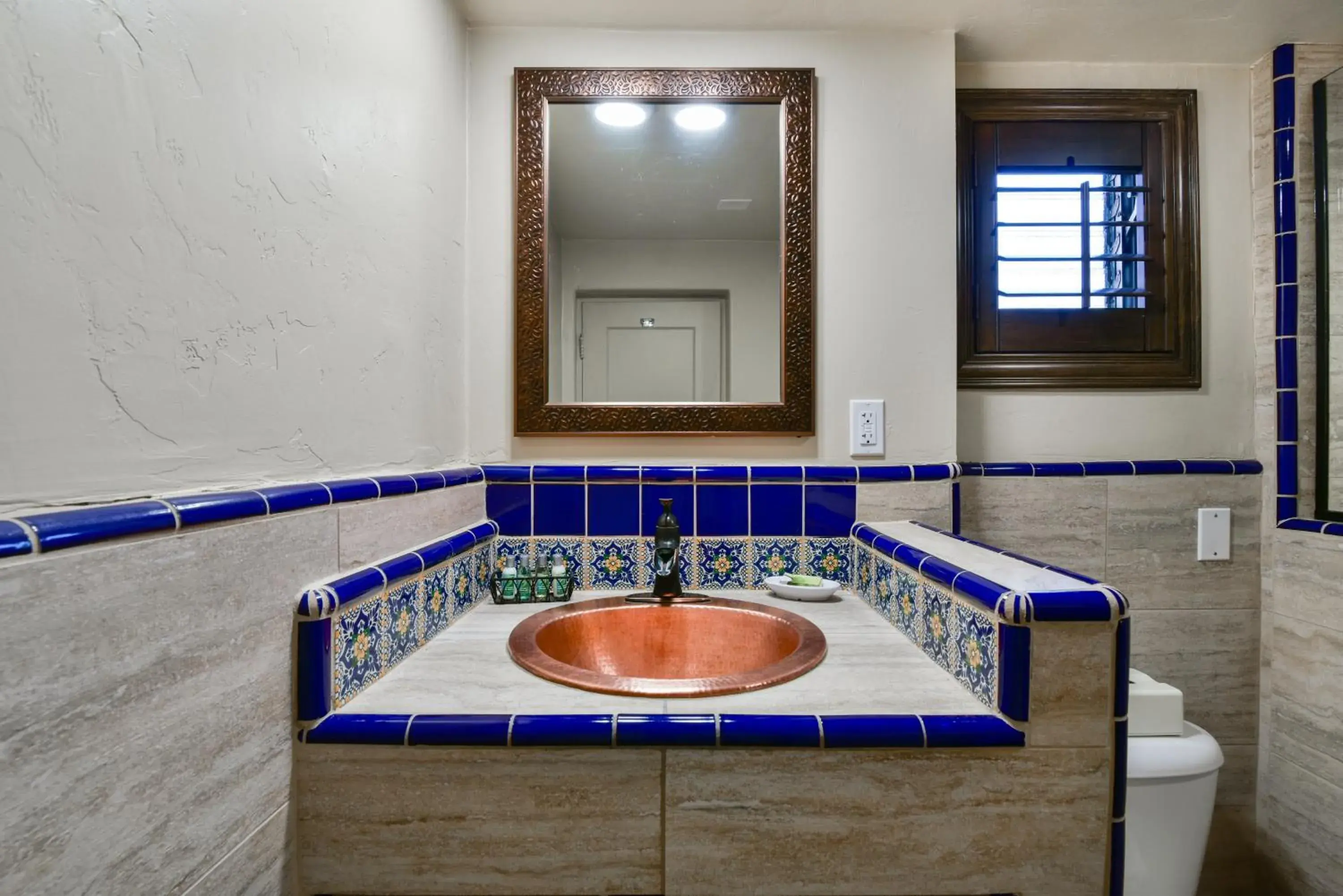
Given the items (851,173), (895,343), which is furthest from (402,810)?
(851,173)

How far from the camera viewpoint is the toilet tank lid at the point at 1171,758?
1.10 meters

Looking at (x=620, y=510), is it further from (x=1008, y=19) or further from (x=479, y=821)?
(x=1008, y=19)

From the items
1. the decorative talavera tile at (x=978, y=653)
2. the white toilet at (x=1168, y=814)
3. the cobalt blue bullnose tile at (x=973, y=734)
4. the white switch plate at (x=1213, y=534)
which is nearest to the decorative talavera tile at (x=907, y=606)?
the decorative talavera tile at (x=978, y=653)

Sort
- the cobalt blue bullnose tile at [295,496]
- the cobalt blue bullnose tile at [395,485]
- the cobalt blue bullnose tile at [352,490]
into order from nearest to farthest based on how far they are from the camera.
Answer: the cobalt blue bullnose tile at [295,496] → the cobalt blue bullnose tile at [352,490] → the cobalt blue bullnose tile at [395,485]

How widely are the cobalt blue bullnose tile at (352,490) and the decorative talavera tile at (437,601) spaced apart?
0.19 metres

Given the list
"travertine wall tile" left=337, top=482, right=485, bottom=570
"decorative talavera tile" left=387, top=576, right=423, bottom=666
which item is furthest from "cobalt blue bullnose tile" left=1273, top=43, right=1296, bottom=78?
"decorative talavera tile" left=387, top=576, right=423, bottom=666

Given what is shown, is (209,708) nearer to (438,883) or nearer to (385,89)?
(438,883)

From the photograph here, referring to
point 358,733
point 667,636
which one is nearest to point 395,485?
point 358,733

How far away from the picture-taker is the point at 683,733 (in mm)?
714

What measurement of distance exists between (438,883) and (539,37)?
4.95 ft

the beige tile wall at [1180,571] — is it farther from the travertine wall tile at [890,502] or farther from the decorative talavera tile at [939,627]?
the decorative talavera tile at [939,627]

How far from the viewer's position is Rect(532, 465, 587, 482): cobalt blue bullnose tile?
1325 millimetres

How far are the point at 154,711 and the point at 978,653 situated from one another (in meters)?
0.84

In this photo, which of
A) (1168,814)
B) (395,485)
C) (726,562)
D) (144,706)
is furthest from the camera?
(726,562)
